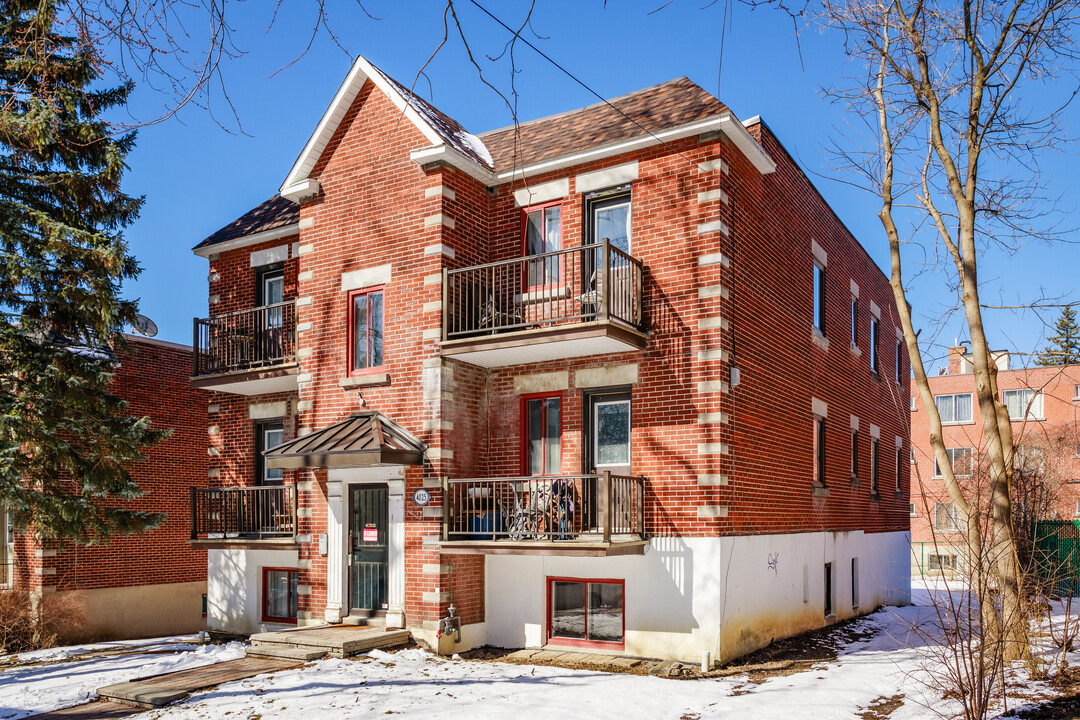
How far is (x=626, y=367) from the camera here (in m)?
14.1

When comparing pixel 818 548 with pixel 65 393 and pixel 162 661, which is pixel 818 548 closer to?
pixel 162 661

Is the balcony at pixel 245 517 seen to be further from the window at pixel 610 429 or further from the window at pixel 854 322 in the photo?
the window at pixel 854 322

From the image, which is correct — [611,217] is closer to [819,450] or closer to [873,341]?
[819,450]

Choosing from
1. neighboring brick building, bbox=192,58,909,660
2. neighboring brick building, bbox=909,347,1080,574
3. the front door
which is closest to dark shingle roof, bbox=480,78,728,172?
neighboring brick building, bbox=192,58,909,660

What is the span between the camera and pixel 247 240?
19.1 metres

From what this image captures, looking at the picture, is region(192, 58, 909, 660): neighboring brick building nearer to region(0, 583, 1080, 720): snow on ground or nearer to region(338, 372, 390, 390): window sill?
region(338, 372, 390, 390): window sill

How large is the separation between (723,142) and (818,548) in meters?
8.20

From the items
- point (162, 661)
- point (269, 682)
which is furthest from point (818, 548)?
point (162, 661)

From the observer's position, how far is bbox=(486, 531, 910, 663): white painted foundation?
12898mm

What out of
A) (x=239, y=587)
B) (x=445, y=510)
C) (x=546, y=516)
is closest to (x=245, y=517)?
(x=239, y=587)

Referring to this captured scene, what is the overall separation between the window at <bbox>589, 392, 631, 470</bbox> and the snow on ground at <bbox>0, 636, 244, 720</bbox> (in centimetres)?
645

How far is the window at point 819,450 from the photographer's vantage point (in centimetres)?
1780

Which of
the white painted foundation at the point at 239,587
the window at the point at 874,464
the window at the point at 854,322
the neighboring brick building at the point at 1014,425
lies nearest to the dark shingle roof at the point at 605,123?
the window at the point at 854,322

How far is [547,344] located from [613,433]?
1.95m
